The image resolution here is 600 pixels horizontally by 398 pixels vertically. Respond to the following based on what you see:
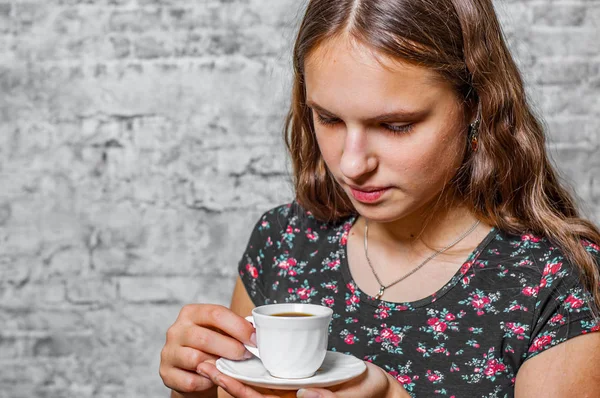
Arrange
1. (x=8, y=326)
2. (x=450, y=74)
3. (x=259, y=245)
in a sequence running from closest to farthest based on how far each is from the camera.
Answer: (x=450, y=74), (x=259, y=245), (x=8, y=326)

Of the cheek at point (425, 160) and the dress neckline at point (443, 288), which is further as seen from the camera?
the dress neckline at point (443, 288)

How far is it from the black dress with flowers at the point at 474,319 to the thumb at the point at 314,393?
A: 1.00ft

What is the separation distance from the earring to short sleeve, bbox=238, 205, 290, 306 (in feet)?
1.37

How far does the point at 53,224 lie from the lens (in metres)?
1.99

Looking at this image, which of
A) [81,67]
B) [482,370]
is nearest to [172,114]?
[81,67]

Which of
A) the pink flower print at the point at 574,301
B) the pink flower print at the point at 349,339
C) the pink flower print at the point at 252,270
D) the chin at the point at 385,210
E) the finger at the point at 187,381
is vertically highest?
the chin at the point at 385,210

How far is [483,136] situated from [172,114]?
39.3 inches

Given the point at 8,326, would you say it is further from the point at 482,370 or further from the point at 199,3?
the point at 482,370

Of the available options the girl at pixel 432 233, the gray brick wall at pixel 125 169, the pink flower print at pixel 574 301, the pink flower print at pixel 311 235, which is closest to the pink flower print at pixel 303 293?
the girl at pixel 432 233

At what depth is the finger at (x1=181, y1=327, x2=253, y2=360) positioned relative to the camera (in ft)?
3.23

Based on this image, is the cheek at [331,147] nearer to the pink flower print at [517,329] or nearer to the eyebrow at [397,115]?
the eyebrow at [397,115]

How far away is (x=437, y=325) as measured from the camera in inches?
45.5

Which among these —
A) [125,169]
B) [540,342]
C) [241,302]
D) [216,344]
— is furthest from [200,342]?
[125,169]

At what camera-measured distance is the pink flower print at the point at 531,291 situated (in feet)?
3.68
